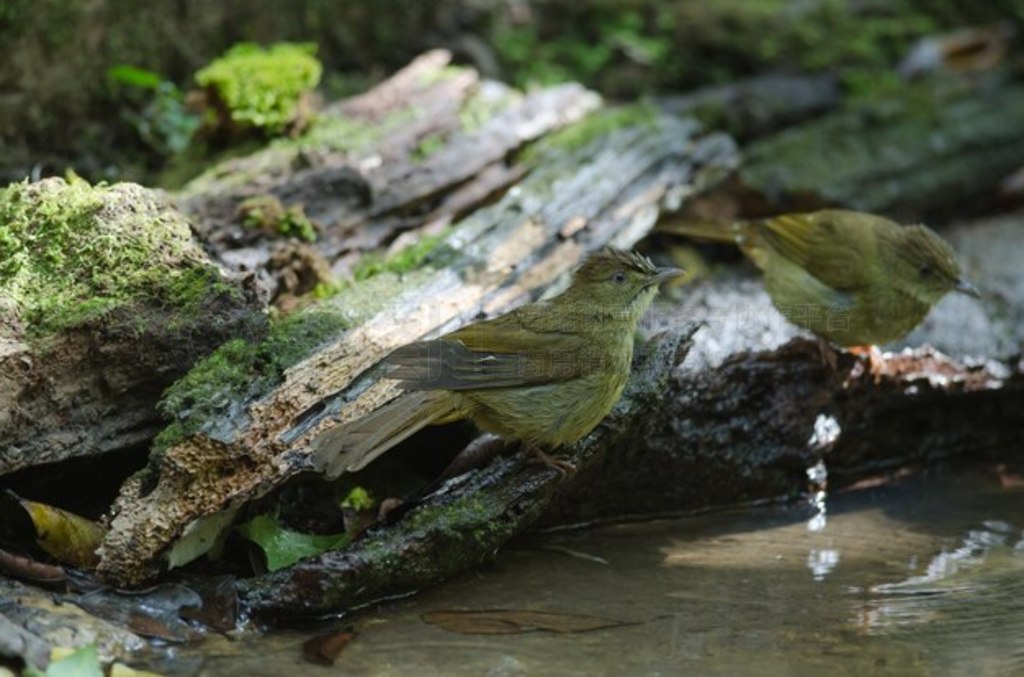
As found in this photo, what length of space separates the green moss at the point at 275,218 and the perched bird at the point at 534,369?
4.38ft

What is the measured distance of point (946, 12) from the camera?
1016 cm

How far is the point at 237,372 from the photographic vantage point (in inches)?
180

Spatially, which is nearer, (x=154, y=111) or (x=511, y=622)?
(x=511, y=622)

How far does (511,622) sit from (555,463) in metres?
0.77

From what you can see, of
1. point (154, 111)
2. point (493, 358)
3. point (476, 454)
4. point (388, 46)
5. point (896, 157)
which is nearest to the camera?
point (493, 358)

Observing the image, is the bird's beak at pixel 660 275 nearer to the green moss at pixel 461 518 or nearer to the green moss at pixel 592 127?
Result: the green moss at pixel 461 518

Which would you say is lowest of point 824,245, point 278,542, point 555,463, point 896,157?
point 278,542

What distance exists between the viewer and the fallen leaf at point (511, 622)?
14.2 ft

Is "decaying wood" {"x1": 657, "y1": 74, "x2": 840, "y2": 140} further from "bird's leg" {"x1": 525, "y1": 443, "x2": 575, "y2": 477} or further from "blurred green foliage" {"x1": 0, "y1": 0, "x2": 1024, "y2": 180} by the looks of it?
"bird's leg" {"x1": 525, "y1": 443, "x2": 575, "y2": 477}

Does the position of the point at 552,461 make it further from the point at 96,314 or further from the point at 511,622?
the point at 96,314

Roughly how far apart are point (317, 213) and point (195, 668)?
2743mm

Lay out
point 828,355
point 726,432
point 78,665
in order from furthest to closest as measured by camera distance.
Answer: point 828,355
point 726,432
point 78,665

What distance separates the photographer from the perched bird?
4504mm

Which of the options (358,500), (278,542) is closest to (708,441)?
(358,500)
